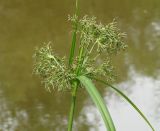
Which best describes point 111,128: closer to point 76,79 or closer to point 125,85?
point 76,79

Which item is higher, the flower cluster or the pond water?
the pond water

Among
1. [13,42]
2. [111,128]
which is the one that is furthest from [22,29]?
[111,128]

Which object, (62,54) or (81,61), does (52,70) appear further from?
(62,54)

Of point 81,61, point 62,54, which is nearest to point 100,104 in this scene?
point 81,61

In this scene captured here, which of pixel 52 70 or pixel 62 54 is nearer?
pixel 52 70

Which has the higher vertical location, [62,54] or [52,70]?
[62,54]

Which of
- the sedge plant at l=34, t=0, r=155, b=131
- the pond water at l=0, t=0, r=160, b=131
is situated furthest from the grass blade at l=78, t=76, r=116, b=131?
the pond water at l=0, t=0, r=160, b=131

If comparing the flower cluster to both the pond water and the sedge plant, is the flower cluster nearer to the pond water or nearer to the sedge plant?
the sedge plant

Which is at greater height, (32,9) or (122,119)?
(32,9)
